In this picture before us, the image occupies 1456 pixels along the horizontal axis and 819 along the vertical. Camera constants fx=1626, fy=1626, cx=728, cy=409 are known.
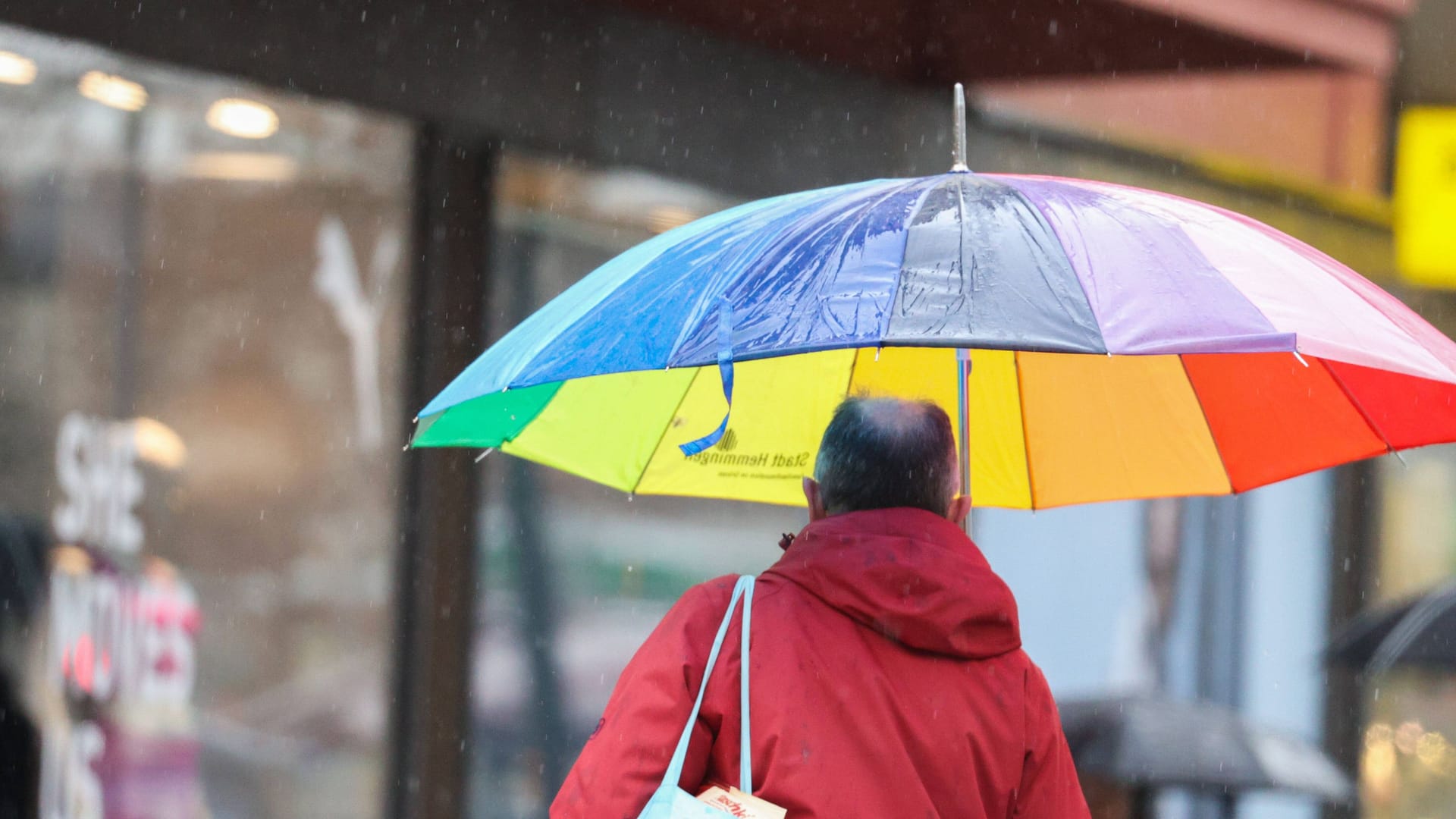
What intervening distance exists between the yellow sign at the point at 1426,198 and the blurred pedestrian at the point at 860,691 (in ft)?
19.6

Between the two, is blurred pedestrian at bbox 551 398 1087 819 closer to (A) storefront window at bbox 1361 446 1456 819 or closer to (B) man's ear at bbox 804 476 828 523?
(B) man's ear at bbox 804 476 828 523

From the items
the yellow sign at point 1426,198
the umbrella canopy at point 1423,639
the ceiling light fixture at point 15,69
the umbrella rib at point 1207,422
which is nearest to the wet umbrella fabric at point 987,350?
the umbrella rib at point 1207,422

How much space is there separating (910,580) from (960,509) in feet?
1.09

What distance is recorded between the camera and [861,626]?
2541 millimetres

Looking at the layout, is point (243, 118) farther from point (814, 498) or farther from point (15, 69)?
point (814, 498)

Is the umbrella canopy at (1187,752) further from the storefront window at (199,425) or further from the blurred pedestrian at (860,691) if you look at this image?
the blurred pedestrian at (860,691)

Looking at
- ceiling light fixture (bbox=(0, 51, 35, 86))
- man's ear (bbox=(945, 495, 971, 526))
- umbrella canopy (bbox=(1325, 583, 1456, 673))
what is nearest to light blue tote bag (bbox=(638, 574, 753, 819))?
man's ear (bbox=(945, 495, 971, 526))

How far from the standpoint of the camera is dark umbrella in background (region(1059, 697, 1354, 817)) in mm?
5410

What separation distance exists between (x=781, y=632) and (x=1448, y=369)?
3.53ft

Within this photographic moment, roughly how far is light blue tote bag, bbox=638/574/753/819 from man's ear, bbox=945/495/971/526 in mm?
409

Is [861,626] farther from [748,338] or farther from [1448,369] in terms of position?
[1448,369]

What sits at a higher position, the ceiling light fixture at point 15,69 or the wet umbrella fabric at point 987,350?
the ceiling light fixture at point 15,69

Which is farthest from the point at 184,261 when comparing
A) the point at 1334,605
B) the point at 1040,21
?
the point at 1334,605

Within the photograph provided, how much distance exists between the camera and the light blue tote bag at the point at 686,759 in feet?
7.91
